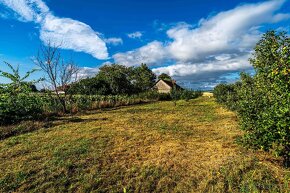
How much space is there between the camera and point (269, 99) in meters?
4.98

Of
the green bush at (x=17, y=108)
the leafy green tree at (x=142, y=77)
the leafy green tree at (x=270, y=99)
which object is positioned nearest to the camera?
the leafy green tree at (x=270, y=99)

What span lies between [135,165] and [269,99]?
12.2 feet

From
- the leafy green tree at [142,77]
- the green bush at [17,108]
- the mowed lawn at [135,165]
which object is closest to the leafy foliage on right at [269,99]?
the mowed lawn at [135,165]

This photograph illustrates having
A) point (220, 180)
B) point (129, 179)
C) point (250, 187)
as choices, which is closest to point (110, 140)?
point (129, 179)

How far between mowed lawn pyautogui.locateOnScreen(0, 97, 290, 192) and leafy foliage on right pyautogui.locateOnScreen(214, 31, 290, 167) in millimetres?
699

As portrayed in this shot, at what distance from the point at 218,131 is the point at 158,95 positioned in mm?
23377

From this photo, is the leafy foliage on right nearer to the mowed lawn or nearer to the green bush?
the mowed lawn

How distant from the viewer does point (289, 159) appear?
5.32 metres

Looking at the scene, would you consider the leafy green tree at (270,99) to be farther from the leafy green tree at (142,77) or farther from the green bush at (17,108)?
the leafy green tree at (142,77)

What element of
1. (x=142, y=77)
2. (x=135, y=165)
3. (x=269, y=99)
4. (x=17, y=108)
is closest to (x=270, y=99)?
(x=269, y=99)

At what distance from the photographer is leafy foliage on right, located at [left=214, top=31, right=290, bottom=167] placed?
425 centimetres

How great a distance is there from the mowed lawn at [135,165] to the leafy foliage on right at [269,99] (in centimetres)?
70

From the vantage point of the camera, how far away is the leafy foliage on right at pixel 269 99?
4.25 m

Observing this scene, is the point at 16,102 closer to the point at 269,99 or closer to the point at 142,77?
the point at 269,99
